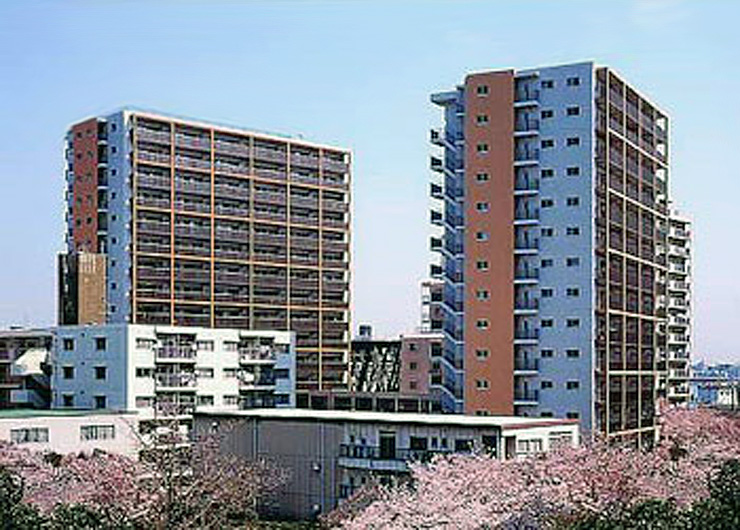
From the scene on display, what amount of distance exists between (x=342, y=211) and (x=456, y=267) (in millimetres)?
22016

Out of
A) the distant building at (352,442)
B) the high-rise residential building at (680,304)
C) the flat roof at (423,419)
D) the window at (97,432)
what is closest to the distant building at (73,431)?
the window at (97,432)

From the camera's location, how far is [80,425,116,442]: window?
44.2 metres

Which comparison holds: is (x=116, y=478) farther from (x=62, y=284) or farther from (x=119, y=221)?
(x=119, y=221)

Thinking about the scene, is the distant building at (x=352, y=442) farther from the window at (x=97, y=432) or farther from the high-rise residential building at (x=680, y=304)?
the high-rise residential building at (x=680, y=304)

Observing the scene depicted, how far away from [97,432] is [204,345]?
9.34m

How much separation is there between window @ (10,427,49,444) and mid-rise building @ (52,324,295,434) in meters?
5.16

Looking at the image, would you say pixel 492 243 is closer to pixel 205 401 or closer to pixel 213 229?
pixel 205 401

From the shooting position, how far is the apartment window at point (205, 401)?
52562 mm

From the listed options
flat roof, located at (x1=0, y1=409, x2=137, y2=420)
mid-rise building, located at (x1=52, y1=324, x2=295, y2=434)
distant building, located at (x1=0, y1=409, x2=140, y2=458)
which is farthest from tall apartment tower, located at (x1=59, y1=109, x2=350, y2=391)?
distant building, located at (x1=0, y1=409, x2=140, y2=458)

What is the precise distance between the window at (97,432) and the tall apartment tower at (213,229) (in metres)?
10.5

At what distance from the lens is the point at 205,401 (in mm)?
52812

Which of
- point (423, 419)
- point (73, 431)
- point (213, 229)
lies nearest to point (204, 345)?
point (73, 431)

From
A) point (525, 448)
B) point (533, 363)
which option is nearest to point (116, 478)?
point (525, 448)

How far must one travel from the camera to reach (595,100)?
1889 inches
